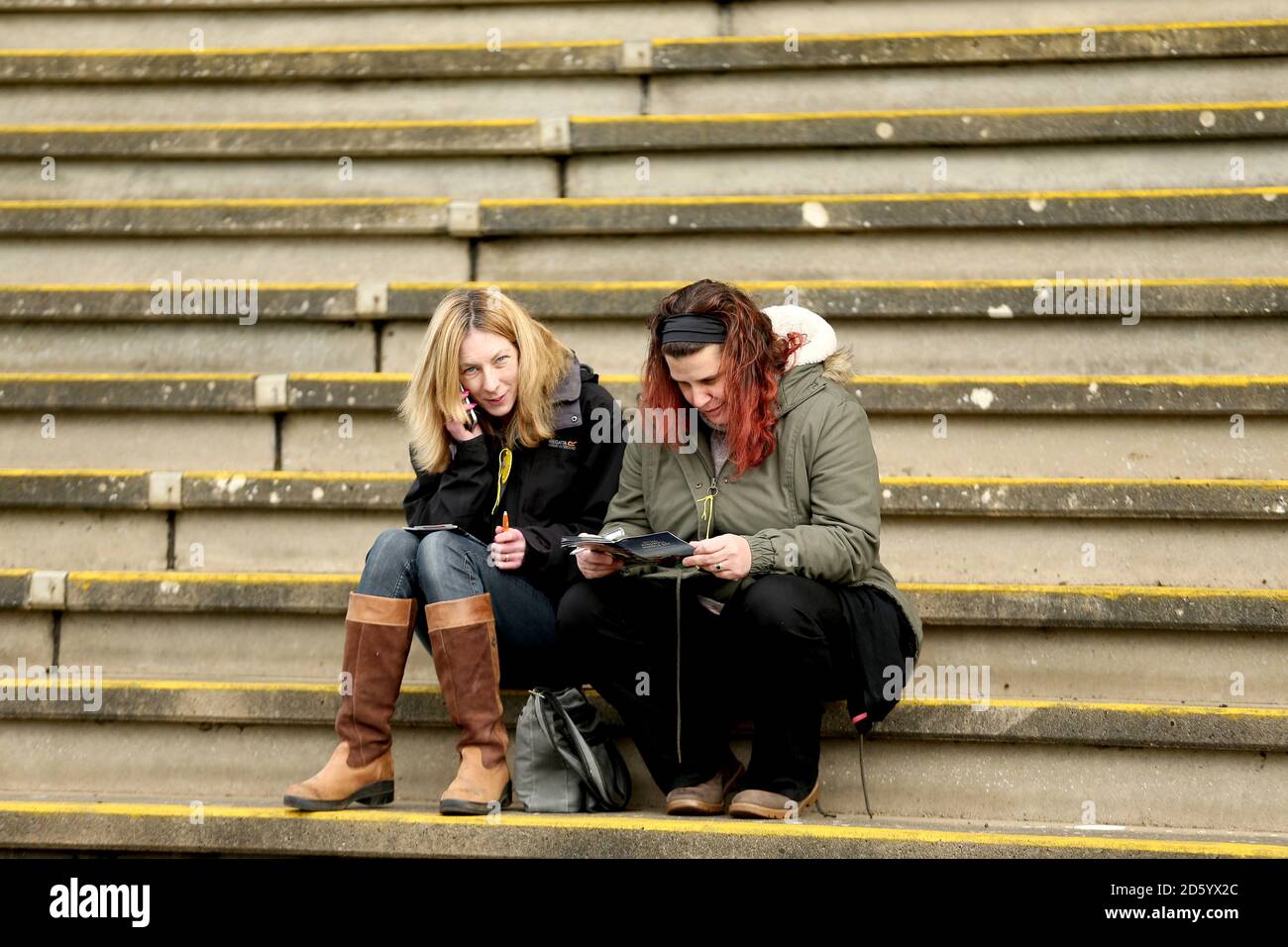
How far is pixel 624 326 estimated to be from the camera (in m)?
3.81

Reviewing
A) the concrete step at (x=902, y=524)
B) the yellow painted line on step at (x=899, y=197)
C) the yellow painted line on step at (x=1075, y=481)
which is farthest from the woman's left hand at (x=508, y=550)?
the yellow painted line on step at (x=899, y=197)

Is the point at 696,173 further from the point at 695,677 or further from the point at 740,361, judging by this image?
the point at 695,677

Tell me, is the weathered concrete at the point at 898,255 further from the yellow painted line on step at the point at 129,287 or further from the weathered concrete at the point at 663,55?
the weathered concrete at the point at 663,55

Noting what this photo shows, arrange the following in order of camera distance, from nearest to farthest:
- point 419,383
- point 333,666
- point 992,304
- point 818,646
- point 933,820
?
1. point 818,646
2. point 933,820
3. point 419,383
4. point 333,666
5. point 992,304

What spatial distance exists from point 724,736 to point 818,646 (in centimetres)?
36

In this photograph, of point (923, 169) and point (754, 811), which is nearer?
point (754, 811)

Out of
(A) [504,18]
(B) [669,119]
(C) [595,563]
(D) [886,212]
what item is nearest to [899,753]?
(C) [595,563]

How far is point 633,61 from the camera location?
14.3 ft

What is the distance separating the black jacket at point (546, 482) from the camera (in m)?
2.98

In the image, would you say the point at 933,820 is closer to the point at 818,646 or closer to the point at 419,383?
the point at 818,646

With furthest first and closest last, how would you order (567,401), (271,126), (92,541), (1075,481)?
1. (271,126)
2. (92,541)
3. (1075,481)
4. (567,401)

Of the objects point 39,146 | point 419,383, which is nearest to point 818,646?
point 419,383

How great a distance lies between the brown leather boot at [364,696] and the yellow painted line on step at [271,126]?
1925mm

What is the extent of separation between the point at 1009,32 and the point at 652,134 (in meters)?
1.09
